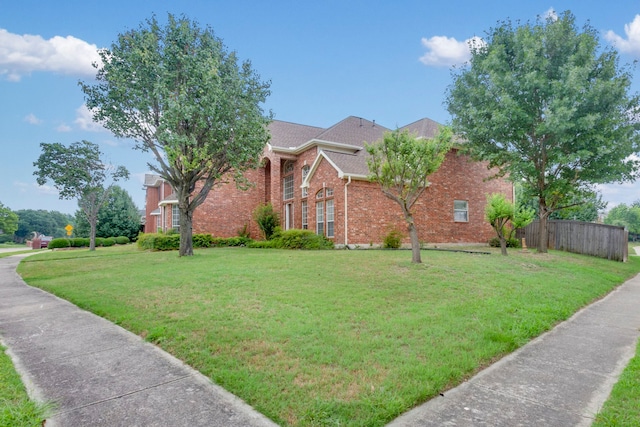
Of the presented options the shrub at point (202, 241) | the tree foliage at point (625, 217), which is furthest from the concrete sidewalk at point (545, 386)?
the tree foliage at point (625, 217)

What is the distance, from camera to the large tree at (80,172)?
84.1 ft

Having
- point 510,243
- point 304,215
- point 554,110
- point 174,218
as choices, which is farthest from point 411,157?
point 174,218

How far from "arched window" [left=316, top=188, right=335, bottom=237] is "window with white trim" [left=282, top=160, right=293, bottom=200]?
4.88m

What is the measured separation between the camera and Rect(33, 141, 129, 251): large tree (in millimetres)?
25641

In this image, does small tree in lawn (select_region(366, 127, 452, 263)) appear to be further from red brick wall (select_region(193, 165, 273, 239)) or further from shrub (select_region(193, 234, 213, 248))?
shrub (select_region(193, 234, 213, 248))

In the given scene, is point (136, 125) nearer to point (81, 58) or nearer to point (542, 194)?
point (81, 58)

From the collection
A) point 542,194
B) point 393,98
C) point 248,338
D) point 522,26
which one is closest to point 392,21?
point 393,98

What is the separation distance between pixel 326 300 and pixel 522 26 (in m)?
16.6

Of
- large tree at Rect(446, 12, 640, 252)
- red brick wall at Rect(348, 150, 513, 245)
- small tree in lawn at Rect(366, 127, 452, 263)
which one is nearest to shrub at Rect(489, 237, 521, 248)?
red brick wall at Rect(348, 150, 513, 245)

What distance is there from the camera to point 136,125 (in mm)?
14219

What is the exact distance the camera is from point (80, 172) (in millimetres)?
26109

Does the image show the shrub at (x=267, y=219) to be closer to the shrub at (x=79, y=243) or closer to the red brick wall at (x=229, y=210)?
the red brick wall at (x=229, y=210)

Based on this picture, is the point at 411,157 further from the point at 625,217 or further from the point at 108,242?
the point at 625,217

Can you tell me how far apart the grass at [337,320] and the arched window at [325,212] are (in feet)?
25.2
